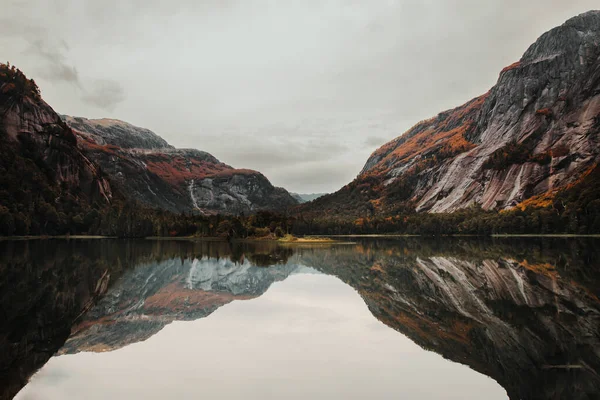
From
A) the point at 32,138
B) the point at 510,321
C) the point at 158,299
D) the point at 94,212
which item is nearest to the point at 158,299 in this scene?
the point at 158,299

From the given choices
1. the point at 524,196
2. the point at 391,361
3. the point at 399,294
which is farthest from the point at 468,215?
the point at 391,361

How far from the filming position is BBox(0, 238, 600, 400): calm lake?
40.4ft

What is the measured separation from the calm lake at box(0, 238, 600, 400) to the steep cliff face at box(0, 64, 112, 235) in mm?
117001

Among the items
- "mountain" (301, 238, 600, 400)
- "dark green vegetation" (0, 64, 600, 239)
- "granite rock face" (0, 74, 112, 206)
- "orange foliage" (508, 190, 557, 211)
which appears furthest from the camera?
"granite rock face" (0, 74, 112, 206)

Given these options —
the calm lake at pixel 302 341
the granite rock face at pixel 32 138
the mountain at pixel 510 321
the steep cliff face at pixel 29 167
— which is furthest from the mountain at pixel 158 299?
the granite rock face at pixel 32 138

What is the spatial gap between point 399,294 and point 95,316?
20.5 metres

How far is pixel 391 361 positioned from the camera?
15000 millimetres

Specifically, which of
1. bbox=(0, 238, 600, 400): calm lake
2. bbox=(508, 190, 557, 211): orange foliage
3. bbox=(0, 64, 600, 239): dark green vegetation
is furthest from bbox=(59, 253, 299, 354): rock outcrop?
bbox=(508, 190, 557, 211): orange foliage

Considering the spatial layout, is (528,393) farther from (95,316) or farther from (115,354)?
(95,316)

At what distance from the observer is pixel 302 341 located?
57.7 feet

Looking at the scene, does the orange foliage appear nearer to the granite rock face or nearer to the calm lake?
the calm lake

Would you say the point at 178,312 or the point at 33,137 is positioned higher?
the point at 33,137

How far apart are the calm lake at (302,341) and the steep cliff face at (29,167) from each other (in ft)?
384

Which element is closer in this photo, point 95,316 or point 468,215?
point 95,316
